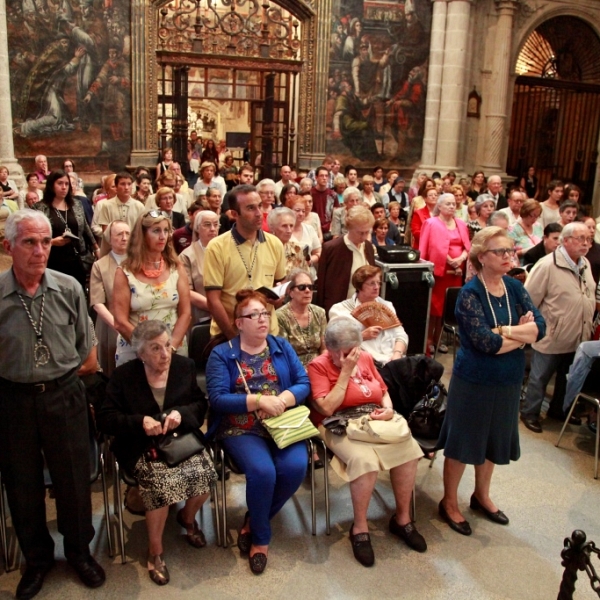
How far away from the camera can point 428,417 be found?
4.33 m

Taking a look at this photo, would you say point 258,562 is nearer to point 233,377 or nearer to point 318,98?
point 233,377

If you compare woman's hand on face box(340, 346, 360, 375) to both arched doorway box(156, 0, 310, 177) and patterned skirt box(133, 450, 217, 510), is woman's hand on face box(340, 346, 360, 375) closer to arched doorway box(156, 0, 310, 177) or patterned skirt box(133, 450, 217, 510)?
patterned skirt box(133, 450, 217, 510)

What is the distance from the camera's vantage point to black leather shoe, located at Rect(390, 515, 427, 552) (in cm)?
392

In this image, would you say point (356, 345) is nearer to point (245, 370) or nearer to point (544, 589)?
point (245, 370)

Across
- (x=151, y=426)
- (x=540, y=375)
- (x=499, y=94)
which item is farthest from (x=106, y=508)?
(x=499, y=94)

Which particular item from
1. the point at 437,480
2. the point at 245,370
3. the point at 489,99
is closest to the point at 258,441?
the point at 245,370

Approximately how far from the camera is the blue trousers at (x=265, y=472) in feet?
12.0

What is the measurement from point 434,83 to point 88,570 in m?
12.8

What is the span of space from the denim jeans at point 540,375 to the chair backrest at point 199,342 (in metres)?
2.64

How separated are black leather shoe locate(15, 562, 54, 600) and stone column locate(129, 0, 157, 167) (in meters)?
10.3

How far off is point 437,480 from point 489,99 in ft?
38.5

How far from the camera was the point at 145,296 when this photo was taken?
4.26 meters

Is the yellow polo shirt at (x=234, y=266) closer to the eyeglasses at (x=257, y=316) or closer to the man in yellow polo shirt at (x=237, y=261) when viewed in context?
the man in yellow polo shirt at (x=237, y=261)

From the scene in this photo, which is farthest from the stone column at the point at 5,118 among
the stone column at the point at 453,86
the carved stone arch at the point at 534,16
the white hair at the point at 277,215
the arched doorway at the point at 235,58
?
the carved stone arch at the point at 534,16
